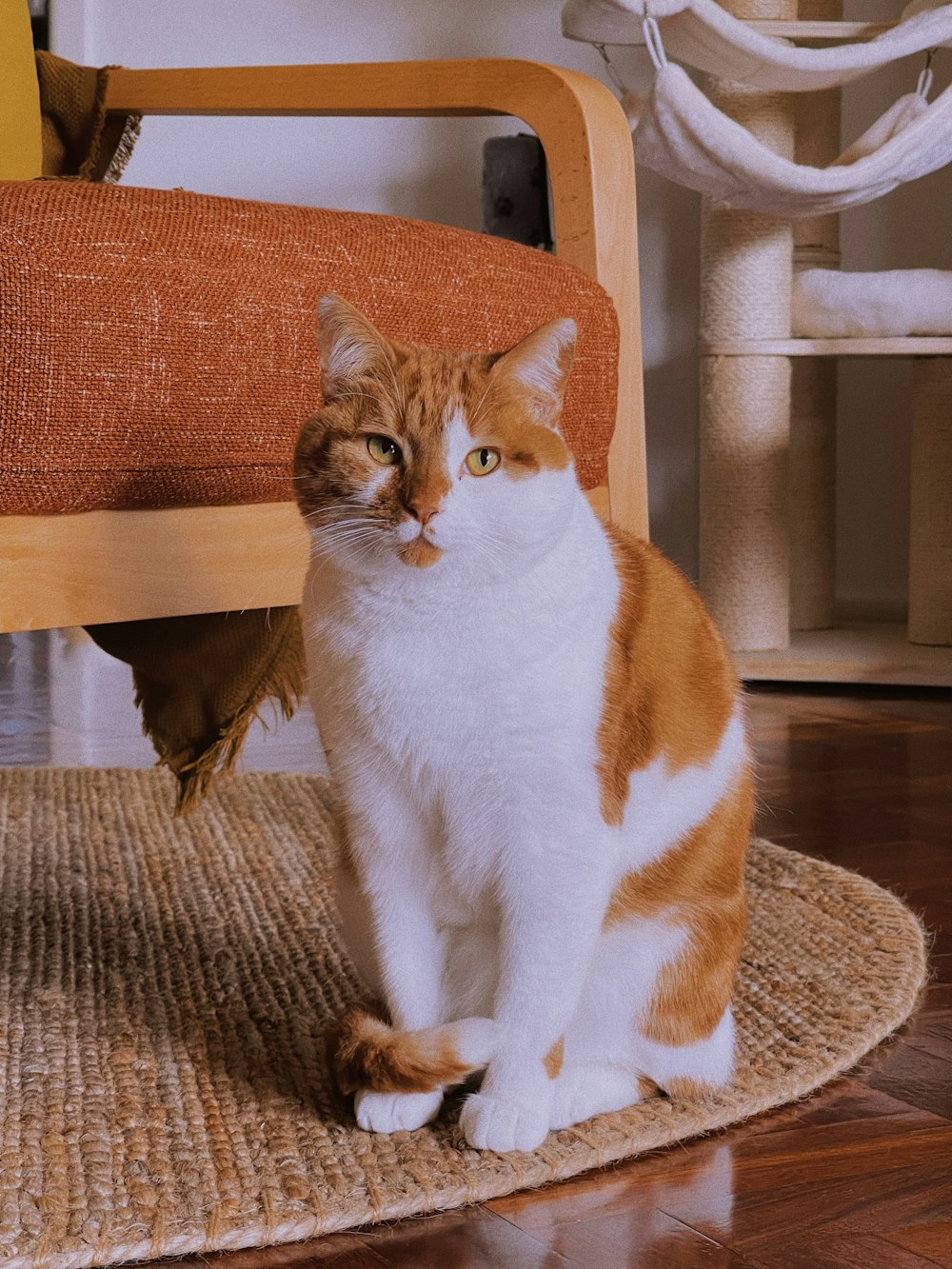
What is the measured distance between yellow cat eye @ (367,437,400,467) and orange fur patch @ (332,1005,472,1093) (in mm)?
333

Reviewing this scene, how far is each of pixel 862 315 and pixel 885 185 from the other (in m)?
0.22

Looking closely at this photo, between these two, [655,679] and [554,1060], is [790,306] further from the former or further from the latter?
[554,1060]

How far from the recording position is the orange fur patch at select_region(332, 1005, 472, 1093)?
33.2 inches

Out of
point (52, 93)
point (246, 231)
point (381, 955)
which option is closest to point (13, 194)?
point (246, 231)

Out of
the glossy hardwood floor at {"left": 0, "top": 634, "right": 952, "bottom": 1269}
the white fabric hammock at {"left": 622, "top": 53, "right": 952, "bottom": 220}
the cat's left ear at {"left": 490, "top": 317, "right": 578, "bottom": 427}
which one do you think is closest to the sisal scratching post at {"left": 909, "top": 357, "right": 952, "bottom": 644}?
the white fabric hammock at {"left": 622, "top": 53, "right": 952, "bottom": 220}

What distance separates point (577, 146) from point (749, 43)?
103 centimetres

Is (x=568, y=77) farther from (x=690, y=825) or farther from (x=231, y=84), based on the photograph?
(x=690, y=825)

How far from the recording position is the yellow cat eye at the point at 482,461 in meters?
0.82

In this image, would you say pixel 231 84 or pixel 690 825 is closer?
pixel 690 825

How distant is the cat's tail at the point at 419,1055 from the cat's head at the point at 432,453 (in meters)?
0.27

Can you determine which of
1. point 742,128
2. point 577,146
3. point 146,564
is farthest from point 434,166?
point 146,564

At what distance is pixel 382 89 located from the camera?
1.41m

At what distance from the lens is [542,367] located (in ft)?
2.82

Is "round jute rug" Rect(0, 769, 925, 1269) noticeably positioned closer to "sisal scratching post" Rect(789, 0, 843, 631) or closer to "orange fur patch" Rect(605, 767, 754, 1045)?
"orange fur patch" Rect(605, 767, 754, 1045)
